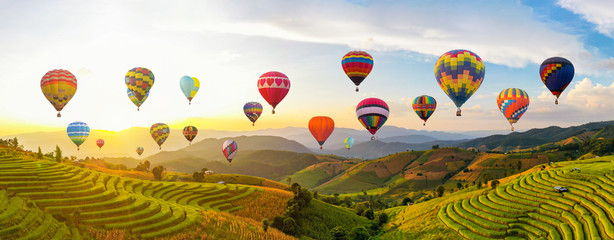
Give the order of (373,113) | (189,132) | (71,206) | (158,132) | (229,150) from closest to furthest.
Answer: (71,206)
(373,113)
(229,150)
(158,132)
(189,132)

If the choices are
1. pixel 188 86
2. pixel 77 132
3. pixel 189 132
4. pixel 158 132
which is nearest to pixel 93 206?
pixel 188 86

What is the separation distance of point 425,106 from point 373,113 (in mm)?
16903

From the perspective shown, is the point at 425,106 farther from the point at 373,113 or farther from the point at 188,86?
the point at 188,86

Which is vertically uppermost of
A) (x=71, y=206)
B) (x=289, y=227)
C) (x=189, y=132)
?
(x=189, y=132)

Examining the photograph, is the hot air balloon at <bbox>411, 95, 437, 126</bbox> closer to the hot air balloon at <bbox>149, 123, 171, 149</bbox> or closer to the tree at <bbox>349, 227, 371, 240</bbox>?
the tree at <bbox>349, 227, 371, 240</bbox>

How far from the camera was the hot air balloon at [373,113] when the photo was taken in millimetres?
67250

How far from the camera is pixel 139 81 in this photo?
68.8 meters

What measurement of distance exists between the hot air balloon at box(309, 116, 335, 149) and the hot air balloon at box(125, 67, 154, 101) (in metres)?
37.0

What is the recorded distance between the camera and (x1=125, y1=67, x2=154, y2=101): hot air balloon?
225ft

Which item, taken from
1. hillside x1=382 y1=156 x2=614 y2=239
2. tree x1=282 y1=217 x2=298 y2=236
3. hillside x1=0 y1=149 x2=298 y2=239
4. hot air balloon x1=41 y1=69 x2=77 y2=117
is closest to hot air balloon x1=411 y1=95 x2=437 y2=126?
hillside x1=382 y1=156 x2=614 y2=239

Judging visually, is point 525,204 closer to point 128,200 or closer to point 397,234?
point 397,234

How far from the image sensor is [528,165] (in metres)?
162

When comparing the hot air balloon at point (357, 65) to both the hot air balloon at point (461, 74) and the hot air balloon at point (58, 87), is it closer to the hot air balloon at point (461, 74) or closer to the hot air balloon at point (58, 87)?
the hot air balloon at point (461, 74)

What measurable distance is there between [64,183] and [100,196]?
7585 mm
